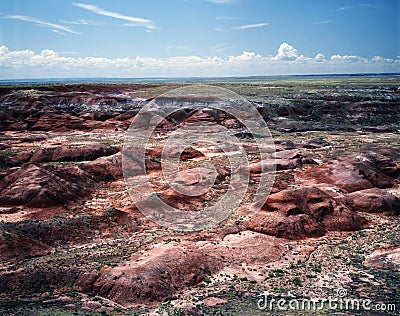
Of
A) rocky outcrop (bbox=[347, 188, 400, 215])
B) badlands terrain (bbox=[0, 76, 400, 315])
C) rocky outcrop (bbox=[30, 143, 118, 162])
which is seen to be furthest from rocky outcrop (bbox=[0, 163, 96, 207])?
rocky outcrop (bbox=[347, 188, 400, 215])

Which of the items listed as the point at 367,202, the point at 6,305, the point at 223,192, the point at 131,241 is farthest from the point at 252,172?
the point at 6,305

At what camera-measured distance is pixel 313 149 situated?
47.2 meters

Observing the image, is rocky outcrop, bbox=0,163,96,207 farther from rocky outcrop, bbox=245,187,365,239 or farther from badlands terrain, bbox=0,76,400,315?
rocky outcrop, bbox=245,187,365,239

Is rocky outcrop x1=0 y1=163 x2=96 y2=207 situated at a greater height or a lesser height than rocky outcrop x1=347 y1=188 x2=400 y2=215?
greater

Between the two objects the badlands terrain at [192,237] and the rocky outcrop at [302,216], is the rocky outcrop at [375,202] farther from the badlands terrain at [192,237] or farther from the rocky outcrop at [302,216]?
the rocky outcrop at [302,216]

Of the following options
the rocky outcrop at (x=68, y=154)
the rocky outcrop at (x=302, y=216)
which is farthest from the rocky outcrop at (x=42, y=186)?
the rocky outcrop at (x=302, y=216)

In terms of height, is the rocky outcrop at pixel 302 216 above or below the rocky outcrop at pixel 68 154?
below

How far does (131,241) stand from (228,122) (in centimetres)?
4655

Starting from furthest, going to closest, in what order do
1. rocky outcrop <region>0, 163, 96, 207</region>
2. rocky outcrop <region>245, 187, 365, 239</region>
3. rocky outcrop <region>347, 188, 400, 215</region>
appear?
rocky outcrop <region>347, 188, 400, 215</region>
rocky outcrop <region>0, 163, 96, 207</region>
rocky outcrop <region>245, 187, 365, 239</region>

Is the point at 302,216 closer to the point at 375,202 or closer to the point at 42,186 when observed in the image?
the point at 375,202

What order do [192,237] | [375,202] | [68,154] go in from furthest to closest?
[68,154]
[375,202]
[192,237]

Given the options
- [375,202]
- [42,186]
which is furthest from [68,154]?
[375,202]

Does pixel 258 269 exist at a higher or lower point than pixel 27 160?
lower

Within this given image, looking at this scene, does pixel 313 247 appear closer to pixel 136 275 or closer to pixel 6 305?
pixel 136 275
